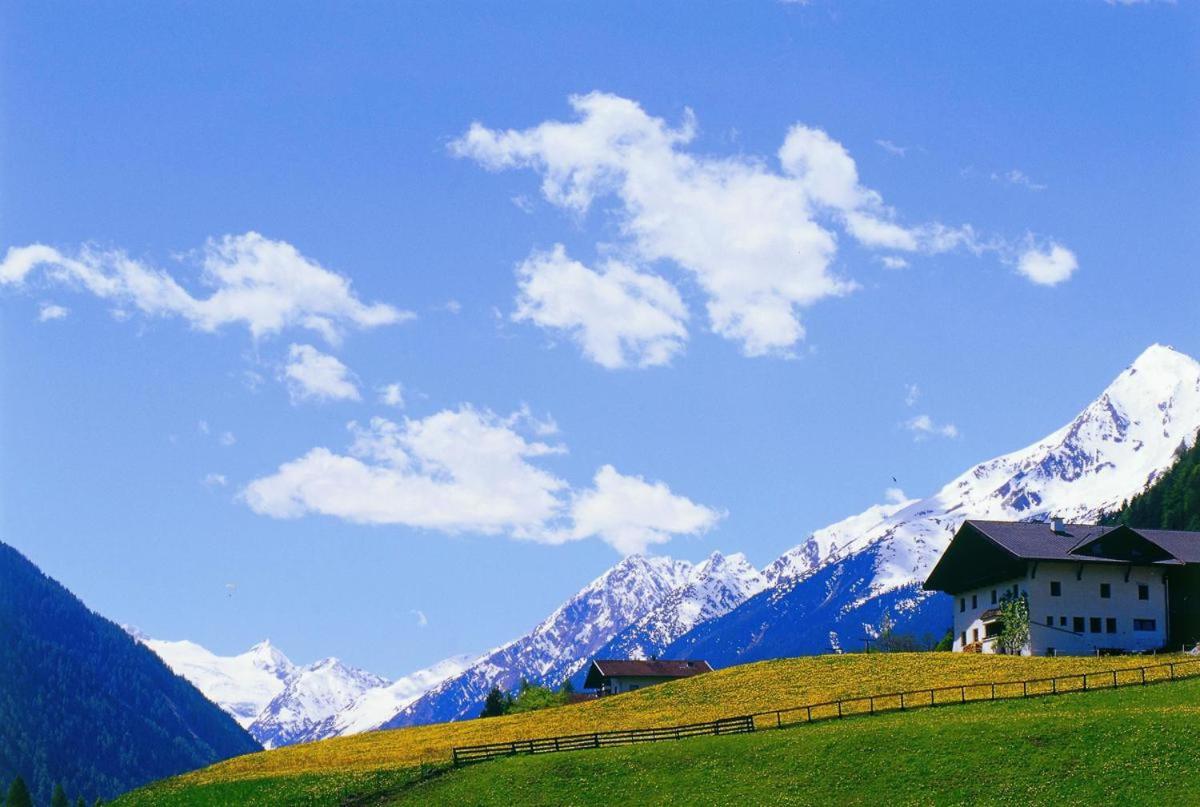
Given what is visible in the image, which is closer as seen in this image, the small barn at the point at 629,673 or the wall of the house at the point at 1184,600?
the wall of the house at the point at 1184,600

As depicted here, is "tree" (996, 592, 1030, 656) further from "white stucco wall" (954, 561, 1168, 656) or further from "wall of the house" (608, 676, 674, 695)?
"wall of the house" (608, 676, 674, 695)

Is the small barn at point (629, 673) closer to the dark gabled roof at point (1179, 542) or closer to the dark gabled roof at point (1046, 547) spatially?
the dark gabled roof at point (1046, 547)

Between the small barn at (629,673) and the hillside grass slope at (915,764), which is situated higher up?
the small barn at (629,673)

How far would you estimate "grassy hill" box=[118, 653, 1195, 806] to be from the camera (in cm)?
8338

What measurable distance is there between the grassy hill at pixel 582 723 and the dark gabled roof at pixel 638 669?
53.1 meters

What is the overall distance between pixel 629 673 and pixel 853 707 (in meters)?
83.2

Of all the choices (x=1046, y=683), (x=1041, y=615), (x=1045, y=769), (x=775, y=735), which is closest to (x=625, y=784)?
(x=775, y=735)

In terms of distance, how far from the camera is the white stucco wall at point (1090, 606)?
370ft

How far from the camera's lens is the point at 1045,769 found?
213 feet

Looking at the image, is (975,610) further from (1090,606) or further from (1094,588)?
(1094,588)

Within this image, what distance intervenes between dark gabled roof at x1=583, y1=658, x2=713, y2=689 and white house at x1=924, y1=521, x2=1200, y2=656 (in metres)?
52.7

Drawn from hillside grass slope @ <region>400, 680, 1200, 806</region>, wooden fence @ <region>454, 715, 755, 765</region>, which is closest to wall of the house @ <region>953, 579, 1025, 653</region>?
hillside grass slope @ <region>400, 680, 1200, 806</region>

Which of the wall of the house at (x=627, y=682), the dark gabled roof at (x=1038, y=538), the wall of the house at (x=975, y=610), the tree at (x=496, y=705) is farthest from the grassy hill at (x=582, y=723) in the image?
the tree at (x=496, y=705)

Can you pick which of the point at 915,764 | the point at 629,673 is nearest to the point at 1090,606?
the point at 915,764
